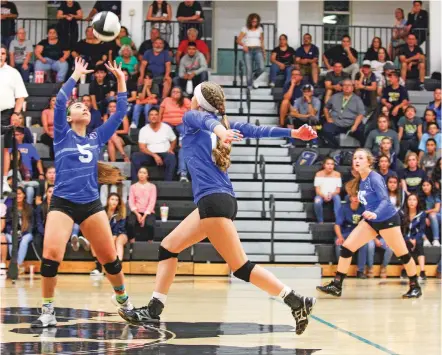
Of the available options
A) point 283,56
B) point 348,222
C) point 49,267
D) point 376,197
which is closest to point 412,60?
point 283,56

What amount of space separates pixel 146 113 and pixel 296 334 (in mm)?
11004

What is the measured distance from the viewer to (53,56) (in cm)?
2050

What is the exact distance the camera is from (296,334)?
812cm

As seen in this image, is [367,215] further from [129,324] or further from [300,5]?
[300,5]

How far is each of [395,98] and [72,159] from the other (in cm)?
1238

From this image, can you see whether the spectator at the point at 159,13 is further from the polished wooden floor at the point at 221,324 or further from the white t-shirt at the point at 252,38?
the polished wooden floor at the point at 221,324

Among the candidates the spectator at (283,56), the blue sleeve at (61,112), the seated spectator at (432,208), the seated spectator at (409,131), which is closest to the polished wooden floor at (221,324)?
the blue sleeve at (61,112)

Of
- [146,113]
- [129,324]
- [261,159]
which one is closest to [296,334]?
[129,324]

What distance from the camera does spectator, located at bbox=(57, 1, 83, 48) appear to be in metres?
21.0

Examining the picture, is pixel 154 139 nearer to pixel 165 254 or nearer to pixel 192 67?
pixel 192 67

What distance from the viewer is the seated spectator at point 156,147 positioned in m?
17.2

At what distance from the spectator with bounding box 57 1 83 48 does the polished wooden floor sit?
892cm

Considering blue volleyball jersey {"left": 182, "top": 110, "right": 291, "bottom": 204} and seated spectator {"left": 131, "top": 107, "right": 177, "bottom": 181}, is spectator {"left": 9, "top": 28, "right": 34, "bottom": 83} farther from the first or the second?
blue volleyball jersey {"left": 182, "top": 110, "right": 291, "bottom": 204}

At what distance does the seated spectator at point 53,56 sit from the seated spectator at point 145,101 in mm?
2263
